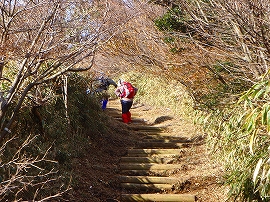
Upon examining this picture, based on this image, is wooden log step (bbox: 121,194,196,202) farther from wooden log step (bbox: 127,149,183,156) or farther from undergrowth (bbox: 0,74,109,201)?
wooden log step (bbox: 127,149,183,156)

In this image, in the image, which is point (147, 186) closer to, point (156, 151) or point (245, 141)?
point (156, 151)

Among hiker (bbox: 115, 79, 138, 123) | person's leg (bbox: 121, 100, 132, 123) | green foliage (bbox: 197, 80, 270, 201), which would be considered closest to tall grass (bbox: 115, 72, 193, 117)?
hiker (bbox: 115, 79, 138, 123)

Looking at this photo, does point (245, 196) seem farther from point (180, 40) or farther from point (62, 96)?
point (62, 96)

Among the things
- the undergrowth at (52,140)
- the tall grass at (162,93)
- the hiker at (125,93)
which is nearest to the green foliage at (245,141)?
the tall grass at (162,93)

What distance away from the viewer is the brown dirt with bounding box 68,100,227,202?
7734mm

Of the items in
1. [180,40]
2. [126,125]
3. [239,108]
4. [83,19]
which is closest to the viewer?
[83,19]

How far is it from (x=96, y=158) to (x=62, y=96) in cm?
156

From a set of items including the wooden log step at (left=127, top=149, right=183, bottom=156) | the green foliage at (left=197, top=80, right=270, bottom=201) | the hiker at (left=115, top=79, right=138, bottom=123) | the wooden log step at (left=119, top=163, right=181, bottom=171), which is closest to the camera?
the green foliage at (left=197, top=80, right=270, bottom=201)

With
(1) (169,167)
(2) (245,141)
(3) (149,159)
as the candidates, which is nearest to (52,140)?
(3) (149,159)

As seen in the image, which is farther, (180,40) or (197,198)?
(180,40)

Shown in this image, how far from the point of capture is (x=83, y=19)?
19.9ft

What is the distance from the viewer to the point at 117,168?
9141 mm

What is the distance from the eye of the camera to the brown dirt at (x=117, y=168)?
7.73 meters

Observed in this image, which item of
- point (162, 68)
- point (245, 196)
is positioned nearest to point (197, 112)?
point (162, 68)
